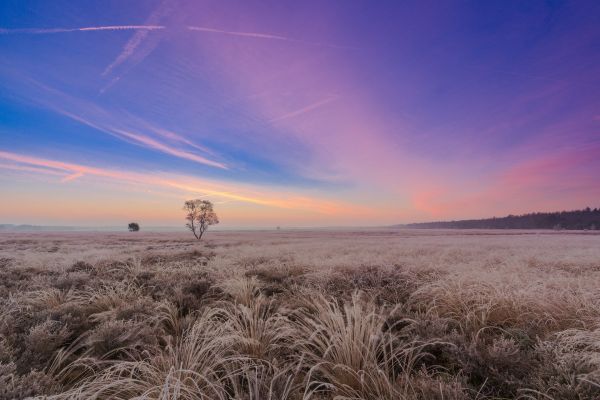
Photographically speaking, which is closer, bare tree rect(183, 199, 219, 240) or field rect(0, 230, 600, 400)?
field rect(0, 230, 600, 400)

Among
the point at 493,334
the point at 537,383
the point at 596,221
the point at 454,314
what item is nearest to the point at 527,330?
the point at 493,334

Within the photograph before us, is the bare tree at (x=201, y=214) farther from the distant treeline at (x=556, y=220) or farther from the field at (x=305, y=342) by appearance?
the distant treeline at (x=556, y=220)

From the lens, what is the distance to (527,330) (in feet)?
12.9

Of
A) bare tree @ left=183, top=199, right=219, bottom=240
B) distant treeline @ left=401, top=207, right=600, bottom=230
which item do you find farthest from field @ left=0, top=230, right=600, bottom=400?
distant treeline @ left=401, top=207, right=600, bottom=230

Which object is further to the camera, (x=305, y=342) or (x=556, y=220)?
(x=556, y=220)

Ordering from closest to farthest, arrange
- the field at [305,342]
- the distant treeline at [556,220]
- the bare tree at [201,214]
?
1. the field at [305,342]
2. the bare tree at [201,214]
3. the distant treeline at [556,220]

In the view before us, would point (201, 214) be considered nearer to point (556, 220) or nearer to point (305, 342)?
point (305, 342)

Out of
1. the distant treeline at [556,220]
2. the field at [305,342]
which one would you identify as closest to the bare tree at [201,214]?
the field at [305,342]

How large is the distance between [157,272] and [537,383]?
8.38 metres

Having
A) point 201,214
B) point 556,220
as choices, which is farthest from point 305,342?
point 556,220

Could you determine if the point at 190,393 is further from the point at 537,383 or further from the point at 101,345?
the point at 537,383

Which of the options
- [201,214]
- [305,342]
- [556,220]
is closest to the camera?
[305,342]

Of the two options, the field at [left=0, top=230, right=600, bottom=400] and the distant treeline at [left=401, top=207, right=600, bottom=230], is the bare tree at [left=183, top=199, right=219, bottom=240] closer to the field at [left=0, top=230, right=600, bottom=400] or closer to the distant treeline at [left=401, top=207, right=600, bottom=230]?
the field at [left=0, top=230, right=600, bottom=400]

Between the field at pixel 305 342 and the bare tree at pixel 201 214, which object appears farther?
the bare tree at pixel 201 214
